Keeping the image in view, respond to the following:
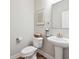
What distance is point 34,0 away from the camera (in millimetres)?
3510

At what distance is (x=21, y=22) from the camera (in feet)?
10.3

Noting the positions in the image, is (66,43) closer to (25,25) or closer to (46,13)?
(46,13)

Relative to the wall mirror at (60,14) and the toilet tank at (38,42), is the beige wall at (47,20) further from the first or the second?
the toilet tank at (38,42)

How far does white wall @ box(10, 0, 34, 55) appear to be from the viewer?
290 centimetres

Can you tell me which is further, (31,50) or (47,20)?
(47,20)

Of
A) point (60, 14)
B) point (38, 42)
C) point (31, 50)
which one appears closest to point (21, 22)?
point (38, 42)

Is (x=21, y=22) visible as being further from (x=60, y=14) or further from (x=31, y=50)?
(x=60, y=14)

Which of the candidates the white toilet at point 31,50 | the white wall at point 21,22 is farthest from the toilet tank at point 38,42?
the white wall at point 21,22

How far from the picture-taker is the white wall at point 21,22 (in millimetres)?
2898

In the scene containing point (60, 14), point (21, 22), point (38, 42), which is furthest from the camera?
point (21, 22)
